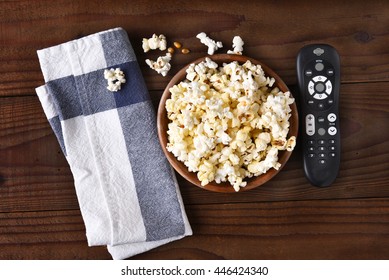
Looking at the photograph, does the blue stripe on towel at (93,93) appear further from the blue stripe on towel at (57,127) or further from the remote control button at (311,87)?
the remote control button at (311,87)

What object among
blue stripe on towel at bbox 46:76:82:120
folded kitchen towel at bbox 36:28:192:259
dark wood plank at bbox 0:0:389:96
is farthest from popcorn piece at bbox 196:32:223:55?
blue stripe on towel at bbox 46:76:82:120

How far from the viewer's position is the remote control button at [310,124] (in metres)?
0.85

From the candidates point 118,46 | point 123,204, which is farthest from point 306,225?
point 118,46

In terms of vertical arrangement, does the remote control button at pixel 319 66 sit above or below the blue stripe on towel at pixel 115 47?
below

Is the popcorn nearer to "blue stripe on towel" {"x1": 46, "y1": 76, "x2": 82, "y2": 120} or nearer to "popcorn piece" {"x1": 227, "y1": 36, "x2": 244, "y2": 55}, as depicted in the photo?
"popcorn piece" {"x1": 227, "y1": 36, "x2": 244, "y2": 55}

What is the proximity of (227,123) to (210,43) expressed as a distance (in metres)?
0.17

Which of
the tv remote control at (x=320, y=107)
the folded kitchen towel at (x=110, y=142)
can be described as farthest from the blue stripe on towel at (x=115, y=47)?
the tv remote control at (x=320, y=107)

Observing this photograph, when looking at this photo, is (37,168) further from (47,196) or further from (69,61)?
(69,61)

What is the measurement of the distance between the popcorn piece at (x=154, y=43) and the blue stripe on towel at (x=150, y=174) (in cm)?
10

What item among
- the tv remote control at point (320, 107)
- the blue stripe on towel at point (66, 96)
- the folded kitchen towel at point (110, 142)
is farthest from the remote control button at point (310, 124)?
the blue stripe on towel at point (66, 96)

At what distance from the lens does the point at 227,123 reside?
0.79 metres

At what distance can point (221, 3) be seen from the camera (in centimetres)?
88

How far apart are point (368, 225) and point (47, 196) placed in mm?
580

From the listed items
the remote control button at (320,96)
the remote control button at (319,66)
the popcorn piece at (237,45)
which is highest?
the popcorn piece at (237,45)
